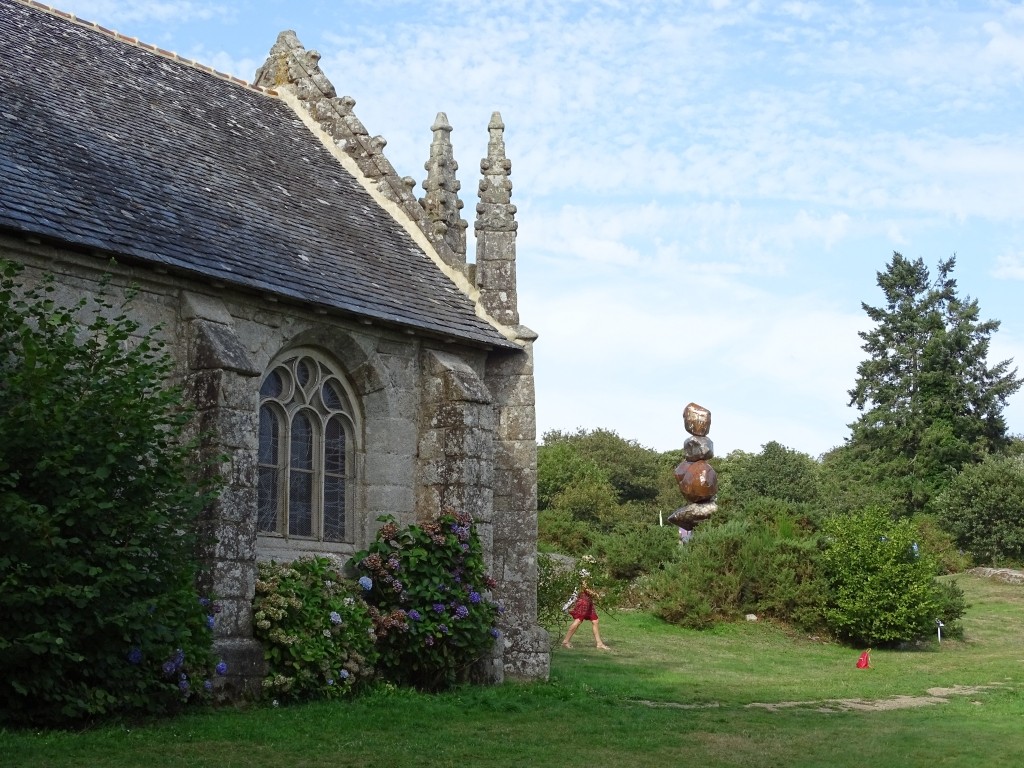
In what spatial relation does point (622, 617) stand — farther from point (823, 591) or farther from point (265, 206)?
point (265, 206)

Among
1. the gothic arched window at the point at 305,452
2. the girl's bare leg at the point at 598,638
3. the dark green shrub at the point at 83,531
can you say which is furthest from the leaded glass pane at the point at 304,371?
the girl's bare leg at the point at 598,638

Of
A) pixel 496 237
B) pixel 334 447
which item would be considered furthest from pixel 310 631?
pixel 496 237

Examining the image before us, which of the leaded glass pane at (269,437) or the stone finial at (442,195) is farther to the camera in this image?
the stone finial at (442,195)

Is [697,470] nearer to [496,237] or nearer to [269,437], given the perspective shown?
[496,237]

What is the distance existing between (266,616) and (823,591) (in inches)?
528

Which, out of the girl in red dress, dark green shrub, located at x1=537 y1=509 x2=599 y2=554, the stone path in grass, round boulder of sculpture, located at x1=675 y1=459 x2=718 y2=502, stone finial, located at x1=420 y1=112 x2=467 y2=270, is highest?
stone finial, located at x1=420 y1=112 x2=467 y2=270

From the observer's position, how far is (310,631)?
1230cm

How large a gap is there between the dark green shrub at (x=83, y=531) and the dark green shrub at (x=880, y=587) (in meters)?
14.7

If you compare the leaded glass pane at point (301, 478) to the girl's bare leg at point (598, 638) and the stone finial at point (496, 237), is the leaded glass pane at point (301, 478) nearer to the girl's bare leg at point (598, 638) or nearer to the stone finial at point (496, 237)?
the stone finial at point (496, 237)

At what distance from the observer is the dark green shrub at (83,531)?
29.8 ft

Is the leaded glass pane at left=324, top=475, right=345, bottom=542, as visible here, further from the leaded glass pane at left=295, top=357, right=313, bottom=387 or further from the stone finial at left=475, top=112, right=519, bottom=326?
the stone finial at left=475, top=112, right=519, bottom=326

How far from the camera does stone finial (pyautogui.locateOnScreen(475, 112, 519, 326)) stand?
15.9m

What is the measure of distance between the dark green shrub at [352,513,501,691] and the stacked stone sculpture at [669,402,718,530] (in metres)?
12.9

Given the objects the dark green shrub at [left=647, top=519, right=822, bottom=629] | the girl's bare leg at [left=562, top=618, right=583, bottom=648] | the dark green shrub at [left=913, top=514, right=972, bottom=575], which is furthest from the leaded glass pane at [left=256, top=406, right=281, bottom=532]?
the dark green shrub at [left=913, top=514, right=972, bottom=575]
